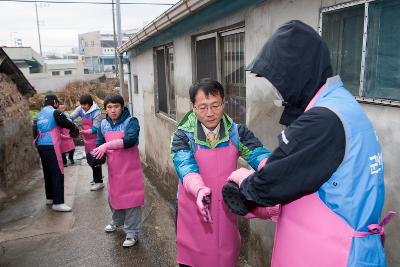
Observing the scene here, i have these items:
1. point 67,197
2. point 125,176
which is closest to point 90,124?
point 67,197

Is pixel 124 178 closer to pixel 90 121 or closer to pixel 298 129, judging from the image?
pixel 298 129

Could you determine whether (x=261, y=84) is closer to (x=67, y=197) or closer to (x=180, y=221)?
(x=180, y=221)

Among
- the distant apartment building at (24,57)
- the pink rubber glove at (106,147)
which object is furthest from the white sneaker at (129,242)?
the distant apartment building at (24,57)

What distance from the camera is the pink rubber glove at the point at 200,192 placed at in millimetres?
1895

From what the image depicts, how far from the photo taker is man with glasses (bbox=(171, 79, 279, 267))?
7.80 feet

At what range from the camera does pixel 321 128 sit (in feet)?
4.33

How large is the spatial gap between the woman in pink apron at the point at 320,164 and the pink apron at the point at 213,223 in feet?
2.71

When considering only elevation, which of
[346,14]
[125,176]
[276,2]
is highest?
[276,2]

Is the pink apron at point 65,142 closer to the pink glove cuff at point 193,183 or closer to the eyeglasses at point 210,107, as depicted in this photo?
the eyeglasses at point 210,107

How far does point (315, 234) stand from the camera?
1512 millimetres

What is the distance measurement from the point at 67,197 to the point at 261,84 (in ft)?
16.7

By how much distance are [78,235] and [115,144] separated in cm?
181

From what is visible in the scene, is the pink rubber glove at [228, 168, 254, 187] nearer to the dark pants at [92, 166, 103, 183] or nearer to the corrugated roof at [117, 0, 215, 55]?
the corrugated roof at [117, 0, 215, 55]

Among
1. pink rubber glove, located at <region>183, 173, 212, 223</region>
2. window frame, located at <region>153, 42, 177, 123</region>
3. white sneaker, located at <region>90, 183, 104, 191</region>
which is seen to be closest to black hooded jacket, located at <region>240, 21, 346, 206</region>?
pink rubber glove, located at <region>183, 173, 212, 223</region>
